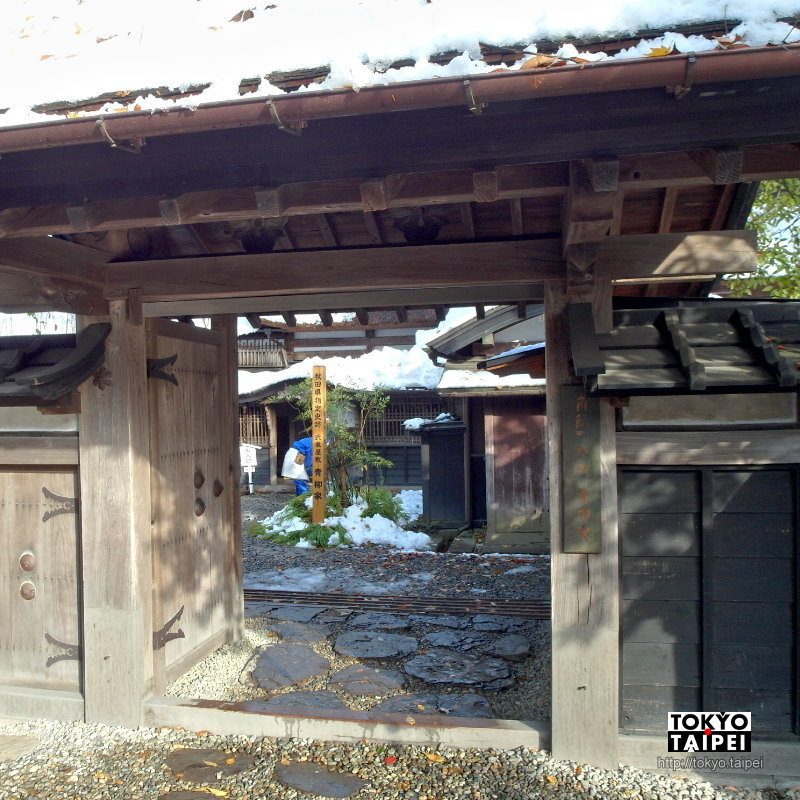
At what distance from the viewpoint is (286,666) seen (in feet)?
19.4

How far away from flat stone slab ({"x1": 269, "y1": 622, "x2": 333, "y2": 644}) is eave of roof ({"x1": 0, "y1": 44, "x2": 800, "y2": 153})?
16.9 ft

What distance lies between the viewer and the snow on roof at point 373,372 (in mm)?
17516

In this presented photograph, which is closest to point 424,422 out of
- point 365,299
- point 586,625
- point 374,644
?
point 374,644

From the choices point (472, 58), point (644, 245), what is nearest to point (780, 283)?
point (644, 245)

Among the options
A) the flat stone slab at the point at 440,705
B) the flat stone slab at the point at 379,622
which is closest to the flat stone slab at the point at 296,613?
the flat stone slab at the point at 379,622

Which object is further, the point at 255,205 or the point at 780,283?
the point at 780,283

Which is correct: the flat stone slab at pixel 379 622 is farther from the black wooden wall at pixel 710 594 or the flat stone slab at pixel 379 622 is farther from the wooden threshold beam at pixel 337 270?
the wooden threshold beam at pixel 337 270

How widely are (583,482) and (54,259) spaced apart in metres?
3.50

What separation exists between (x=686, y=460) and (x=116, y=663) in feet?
13.0

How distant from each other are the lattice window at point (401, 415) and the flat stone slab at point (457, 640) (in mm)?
10994

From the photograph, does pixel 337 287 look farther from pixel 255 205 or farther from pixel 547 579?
pixel 547 579

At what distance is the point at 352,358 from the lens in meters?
19.8

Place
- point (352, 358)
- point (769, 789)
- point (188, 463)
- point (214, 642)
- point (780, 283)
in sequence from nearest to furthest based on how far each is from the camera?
1. point (769, 789)
2. point (188, 463)
3. point (214, 642)
4. point (780, 283)
5. point (352, 358)

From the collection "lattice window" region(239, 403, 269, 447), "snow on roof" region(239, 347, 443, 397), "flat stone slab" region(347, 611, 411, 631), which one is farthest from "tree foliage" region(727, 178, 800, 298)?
"lattice window" region(239, 403, 269, 447)
